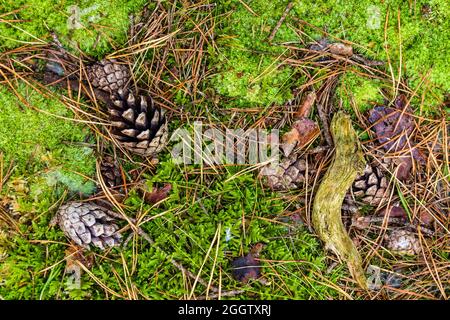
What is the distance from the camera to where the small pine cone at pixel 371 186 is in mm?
2537

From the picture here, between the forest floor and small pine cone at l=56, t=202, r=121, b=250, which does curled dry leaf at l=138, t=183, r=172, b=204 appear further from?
small pine cone at l=56, t=202, r=121, b=250

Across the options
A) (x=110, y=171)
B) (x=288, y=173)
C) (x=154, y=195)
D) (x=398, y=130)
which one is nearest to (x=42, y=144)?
(x=110, y=171)

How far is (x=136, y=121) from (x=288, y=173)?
1002 millimetres

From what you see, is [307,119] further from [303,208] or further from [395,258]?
[395,258]

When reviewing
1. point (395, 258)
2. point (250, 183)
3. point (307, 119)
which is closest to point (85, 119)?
point (250, 183)

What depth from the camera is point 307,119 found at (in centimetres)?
258

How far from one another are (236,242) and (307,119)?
909mm

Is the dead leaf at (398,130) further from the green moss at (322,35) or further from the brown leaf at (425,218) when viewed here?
the brown leaf at (425,218)

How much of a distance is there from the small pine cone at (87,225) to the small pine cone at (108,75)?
750 mm

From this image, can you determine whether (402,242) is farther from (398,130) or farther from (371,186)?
(398,130)

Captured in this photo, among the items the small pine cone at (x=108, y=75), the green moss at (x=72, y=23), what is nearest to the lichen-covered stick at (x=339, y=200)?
the small pine cone at (x=108, y=75)

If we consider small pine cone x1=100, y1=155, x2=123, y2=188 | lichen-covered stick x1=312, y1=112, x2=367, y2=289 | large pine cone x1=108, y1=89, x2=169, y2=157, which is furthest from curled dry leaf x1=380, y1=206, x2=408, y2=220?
small pine cone x1=100, y1=155, x2=123, y2=188

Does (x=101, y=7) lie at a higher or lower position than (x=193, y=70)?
higher

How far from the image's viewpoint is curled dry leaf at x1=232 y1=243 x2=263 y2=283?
8.10ft
